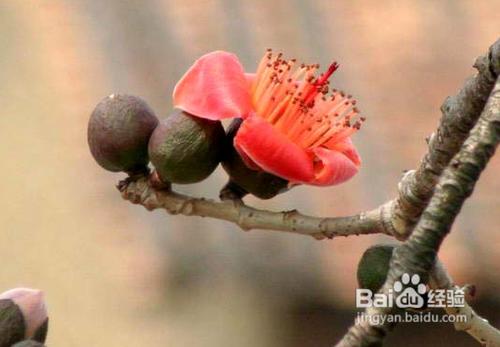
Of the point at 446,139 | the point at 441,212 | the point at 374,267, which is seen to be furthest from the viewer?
the point at 374,267

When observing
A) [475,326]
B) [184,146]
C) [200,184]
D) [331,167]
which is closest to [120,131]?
[184,146]

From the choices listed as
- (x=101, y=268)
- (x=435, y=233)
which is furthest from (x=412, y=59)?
(x=435, y=233)

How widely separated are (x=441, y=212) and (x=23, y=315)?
0.36 metres

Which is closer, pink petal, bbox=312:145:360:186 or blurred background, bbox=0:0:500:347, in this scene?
pink petal, bbox=312:145:360:186

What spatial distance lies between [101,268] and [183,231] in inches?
9.9

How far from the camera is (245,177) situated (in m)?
0.64

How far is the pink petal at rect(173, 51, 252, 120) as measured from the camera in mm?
622

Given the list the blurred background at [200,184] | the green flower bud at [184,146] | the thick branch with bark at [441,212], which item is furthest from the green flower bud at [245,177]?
the blurred background at [200,184]

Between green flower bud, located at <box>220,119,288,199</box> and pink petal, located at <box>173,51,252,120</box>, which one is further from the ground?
pink petal, located at <box>173,51,252,120</box>

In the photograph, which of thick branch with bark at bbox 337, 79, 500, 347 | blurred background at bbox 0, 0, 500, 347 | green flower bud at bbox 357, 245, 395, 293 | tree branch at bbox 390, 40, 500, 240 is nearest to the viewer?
thick branch with bark at bbox 337, 79, 500, 347

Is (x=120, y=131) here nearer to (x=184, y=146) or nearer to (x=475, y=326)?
(x=184, y=146)

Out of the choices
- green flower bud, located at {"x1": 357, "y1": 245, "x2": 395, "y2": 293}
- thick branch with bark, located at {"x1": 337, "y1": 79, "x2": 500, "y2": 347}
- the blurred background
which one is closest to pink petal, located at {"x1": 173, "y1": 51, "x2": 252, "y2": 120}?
green flower bud, located at {"x1": 357, "y1": 245, "x2": 395, "y2": 293}

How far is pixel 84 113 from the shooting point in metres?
1.67

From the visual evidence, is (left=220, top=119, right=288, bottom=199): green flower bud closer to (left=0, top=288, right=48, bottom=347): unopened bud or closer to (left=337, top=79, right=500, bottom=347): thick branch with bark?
(left=0, top=288, right=48, bottom=347): unopened bud
